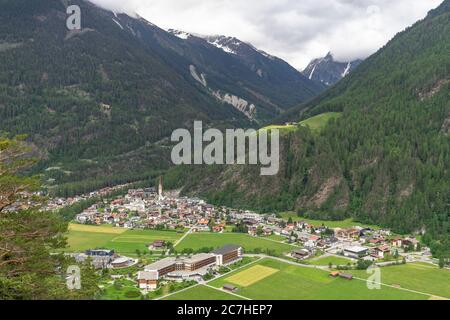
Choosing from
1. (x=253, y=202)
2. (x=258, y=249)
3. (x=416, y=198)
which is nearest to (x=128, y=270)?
(x=258, y=249)

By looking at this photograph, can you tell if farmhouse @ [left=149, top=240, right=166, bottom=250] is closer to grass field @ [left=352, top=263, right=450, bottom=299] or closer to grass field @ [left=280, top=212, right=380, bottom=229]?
grass field @ [left=352, top=263, right=450, bottom=299]

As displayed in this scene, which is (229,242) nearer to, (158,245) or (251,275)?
(158,245)

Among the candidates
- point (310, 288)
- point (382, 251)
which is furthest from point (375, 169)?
point (310, 288)

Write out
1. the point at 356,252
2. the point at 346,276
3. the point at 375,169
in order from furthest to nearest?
the point at 375,169 → the point at 356,252 → the point at 346,276

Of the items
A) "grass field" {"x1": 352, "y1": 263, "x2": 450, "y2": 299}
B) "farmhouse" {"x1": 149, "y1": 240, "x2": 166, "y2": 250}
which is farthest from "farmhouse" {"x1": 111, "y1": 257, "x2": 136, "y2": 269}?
"grass field" {"x1": 352, "y1": 263, "x2": 450, "y2": 299}

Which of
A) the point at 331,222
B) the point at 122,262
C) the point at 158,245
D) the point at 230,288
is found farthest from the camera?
the point at 331,222

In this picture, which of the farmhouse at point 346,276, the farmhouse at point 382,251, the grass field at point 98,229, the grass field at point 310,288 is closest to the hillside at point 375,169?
the farmhouse at point 382,251
